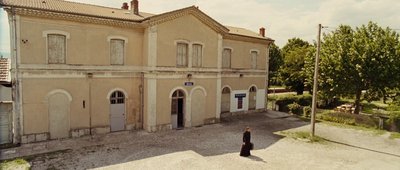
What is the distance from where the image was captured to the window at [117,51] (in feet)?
50.9

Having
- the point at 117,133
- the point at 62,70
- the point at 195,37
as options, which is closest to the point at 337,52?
the point at 195,37

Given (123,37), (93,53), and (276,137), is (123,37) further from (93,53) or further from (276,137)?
(276,137)

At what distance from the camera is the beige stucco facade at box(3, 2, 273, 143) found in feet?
43.4

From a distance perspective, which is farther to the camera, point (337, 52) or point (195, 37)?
point (337, 52)

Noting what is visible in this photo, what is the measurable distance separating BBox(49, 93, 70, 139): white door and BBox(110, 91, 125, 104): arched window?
93.8 inches

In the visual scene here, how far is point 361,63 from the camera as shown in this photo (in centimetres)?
2069

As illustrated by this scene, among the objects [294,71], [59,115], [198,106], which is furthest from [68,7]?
[294,71]

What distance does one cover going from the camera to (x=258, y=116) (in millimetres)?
22766

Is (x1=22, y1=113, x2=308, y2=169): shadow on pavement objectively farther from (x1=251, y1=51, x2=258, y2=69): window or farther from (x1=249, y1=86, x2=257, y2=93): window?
(x1=251, y1=51, x2=258, y2=69): window

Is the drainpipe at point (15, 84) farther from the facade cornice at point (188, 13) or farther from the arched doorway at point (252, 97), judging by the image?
the arched doorway at point (252, 97)

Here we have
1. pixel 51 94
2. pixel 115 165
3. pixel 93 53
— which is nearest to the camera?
pixel 115 165

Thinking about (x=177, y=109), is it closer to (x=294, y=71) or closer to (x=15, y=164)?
(x=15, y=164)

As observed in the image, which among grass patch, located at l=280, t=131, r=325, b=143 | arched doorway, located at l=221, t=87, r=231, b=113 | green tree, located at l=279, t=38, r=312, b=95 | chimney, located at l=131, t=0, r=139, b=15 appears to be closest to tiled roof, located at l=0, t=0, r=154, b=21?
chimney, located at l=131, t=0, r=139, b=15

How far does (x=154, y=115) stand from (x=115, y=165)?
546 centimetres
